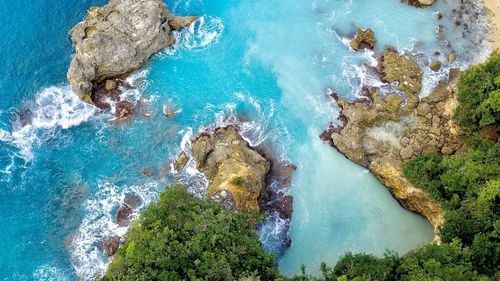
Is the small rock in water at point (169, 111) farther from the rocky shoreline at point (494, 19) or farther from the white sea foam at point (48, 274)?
the rocky shoreline at point (494, 19)

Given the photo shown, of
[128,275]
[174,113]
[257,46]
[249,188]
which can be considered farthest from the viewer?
[257,46]

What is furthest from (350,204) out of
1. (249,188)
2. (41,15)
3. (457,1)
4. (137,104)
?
(41,15)

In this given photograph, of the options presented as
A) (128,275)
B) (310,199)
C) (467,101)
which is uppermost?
(467,101)

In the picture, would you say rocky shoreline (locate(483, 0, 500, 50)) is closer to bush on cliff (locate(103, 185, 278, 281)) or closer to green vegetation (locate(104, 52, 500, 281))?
green vegetation (locate(104, 52, 500, 281))

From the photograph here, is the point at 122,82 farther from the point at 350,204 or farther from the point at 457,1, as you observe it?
the point at 457,1

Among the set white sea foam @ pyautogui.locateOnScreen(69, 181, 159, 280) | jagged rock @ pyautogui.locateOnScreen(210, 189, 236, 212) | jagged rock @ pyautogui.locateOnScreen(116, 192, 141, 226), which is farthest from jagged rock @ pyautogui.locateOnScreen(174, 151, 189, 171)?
jagged rock @ pyautogui.locateOnScreen(210, 189, 236, 212)

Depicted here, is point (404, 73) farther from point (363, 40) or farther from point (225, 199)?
point (225, 199)

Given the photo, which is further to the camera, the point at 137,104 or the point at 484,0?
the point at 484,0

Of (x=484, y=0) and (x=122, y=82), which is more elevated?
(x=484, y=0)
